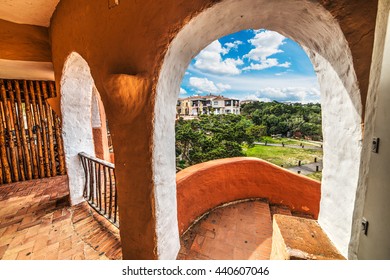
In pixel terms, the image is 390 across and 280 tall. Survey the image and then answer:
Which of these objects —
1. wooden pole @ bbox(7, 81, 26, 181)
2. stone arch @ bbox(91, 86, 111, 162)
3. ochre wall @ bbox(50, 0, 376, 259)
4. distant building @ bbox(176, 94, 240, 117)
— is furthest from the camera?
distant building @ bbox(176, 94, 240, 117)

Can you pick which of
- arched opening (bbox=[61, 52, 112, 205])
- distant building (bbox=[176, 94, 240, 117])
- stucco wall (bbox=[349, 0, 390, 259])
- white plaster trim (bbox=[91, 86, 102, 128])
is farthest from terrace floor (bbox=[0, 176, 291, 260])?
distant building (bbox=[176, 94, 240, 117])

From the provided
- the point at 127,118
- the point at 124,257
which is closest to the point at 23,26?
the point at 127,118

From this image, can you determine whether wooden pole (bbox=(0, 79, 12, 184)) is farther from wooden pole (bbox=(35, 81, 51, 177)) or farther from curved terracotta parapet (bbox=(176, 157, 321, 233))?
curved terracotta parapet (bbox=(176, 157, 321, 233))

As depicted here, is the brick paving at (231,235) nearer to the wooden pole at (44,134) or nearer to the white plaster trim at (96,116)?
the wooden pole at (44,134)

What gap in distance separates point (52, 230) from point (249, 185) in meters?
4.39

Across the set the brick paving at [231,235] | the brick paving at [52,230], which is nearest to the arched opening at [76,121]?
the brick paving at [52,230]

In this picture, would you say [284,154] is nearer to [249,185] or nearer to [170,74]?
[249,185]

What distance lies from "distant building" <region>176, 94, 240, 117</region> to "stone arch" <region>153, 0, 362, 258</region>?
45.0 m

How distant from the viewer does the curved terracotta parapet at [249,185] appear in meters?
3.87

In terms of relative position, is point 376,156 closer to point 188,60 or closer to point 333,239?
point 333,239

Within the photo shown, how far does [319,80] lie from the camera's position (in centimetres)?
147

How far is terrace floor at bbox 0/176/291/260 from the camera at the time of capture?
8.32 feet

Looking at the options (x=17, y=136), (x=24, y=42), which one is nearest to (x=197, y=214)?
(x=24, y=42)

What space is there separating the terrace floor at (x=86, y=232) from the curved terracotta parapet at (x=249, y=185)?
320mm
